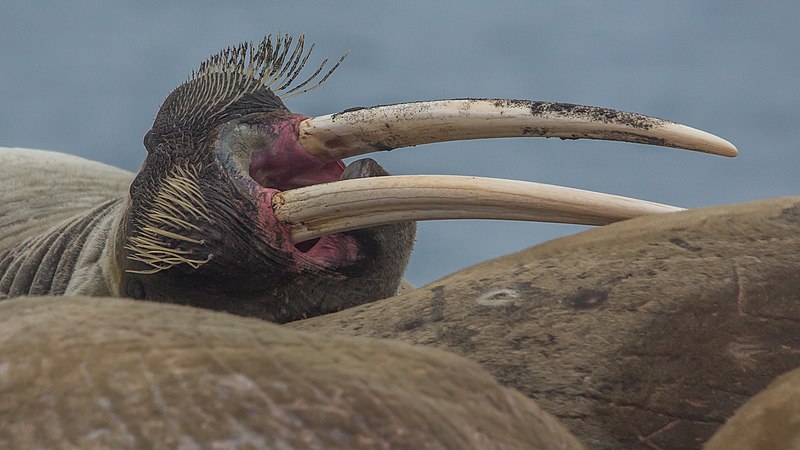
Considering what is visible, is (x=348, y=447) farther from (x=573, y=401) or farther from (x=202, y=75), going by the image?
(x=202, y=75)

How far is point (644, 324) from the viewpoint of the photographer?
2.62 m

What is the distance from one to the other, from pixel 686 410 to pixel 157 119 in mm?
2277

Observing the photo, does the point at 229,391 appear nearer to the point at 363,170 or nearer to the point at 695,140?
the point at 695,140

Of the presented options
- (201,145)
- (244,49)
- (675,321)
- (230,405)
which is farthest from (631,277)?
(244,49)

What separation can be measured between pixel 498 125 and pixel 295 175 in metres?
0.83

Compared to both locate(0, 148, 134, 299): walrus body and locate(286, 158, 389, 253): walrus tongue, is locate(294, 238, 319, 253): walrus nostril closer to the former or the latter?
locate(286, 158, 389, 253): walrus tongue

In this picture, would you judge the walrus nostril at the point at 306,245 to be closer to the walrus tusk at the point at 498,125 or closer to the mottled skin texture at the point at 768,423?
the walrus tusk at the point at 498,125

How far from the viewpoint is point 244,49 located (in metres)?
4.27

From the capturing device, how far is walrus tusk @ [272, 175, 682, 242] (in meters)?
3.20

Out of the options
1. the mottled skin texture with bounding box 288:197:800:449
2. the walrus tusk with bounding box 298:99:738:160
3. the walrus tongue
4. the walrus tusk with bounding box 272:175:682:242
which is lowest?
the mottled skin texture with bounding box 288:197:800:449

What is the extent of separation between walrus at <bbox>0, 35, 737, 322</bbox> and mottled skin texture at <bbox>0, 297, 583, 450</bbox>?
1493mm

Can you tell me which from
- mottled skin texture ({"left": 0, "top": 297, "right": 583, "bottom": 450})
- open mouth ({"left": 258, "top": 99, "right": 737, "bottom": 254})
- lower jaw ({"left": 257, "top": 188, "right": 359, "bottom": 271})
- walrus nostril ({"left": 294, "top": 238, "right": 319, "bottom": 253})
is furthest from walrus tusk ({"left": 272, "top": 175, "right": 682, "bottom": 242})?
mottled skin texture ({"left": 0, "top": 297, "right": 583, "bottom": 450})

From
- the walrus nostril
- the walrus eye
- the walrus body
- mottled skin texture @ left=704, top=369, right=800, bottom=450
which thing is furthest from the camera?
the walrus body

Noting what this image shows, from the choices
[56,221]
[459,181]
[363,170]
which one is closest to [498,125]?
[459,181]
